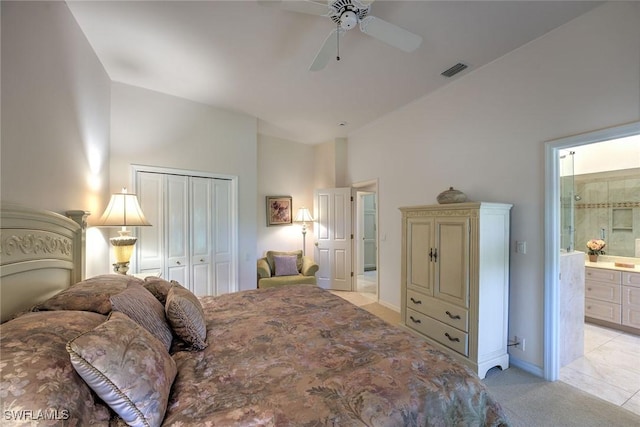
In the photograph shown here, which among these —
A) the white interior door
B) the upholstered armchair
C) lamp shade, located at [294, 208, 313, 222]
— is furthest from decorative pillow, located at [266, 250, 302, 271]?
lamp shade, located at [294, 208, 313, 222]

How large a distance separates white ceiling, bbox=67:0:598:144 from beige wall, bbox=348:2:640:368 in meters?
0.19

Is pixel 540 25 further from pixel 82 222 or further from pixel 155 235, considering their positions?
pixel 155 235

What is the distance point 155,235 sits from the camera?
10.9 feet

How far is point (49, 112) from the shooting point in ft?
5.30

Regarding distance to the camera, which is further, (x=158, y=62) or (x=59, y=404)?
(x=158, y=62)

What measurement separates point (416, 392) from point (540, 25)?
2.95m

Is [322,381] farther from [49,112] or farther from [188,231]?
[188,231]

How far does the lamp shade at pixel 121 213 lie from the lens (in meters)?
2.31

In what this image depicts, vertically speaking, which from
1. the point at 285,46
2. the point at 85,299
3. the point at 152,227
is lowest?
the point at 85,299

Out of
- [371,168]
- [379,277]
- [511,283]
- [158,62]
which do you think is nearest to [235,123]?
[158,62]

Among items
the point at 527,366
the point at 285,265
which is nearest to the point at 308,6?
the point at 527,366

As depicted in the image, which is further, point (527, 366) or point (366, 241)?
point (366, 241)

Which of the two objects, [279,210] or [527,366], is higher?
[279,210]

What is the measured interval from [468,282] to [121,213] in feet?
10.7
